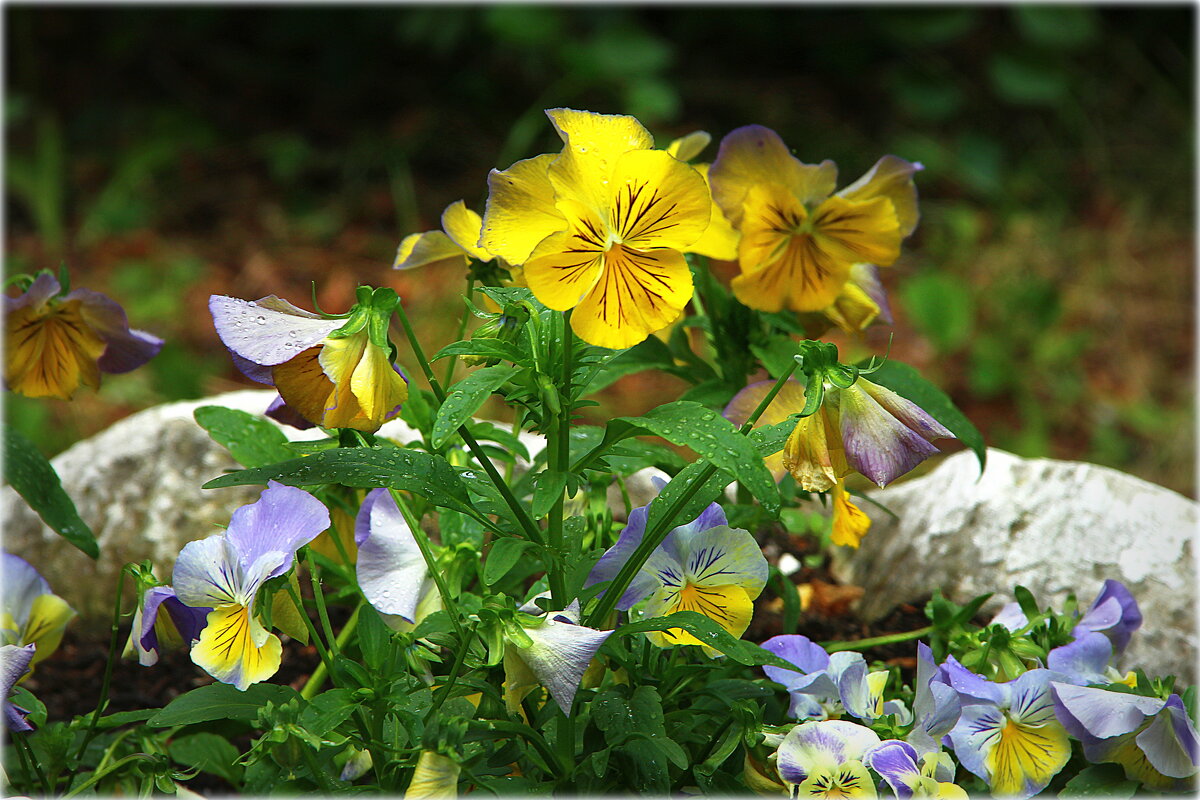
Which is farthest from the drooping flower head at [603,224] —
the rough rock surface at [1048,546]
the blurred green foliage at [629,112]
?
the blurred green foliage at [629,112]

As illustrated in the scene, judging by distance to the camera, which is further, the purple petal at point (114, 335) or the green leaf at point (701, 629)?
the purple petal at point (114, 335)

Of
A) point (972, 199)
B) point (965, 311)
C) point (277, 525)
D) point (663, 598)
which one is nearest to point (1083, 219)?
point (972, 199)

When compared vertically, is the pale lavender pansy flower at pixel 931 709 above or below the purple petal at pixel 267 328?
below

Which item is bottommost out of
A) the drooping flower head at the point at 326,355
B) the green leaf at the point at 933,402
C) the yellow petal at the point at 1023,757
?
the yellow petal at the point at 1023,757

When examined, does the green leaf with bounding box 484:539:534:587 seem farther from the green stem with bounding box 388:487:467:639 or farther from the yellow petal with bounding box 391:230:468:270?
the yellow petal with bounding box 391:230:468:270

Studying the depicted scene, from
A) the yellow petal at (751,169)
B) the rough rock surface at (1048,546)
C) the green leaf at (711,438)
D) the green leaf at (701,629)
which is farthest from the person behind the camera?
the rough rock surface at (1048,546)

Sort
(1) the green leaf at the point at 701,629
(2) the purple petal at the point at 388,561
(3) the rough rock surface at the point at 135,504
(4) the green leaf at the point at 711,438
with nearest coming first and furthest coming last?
(4) the green leaf at the point at 711,438 < (1) the green leaf at the point at 701,629 < (2) the purple petal at the point at 388,561 < (3) the rough rock surface at the point at 135,504

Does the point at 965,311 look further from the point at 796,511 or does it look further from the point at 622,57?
the point at 796,511

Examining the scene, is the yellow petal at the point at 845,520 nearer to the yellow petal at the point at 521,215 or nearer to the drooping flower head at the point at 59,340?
the yellow petal at the point at 521,215
